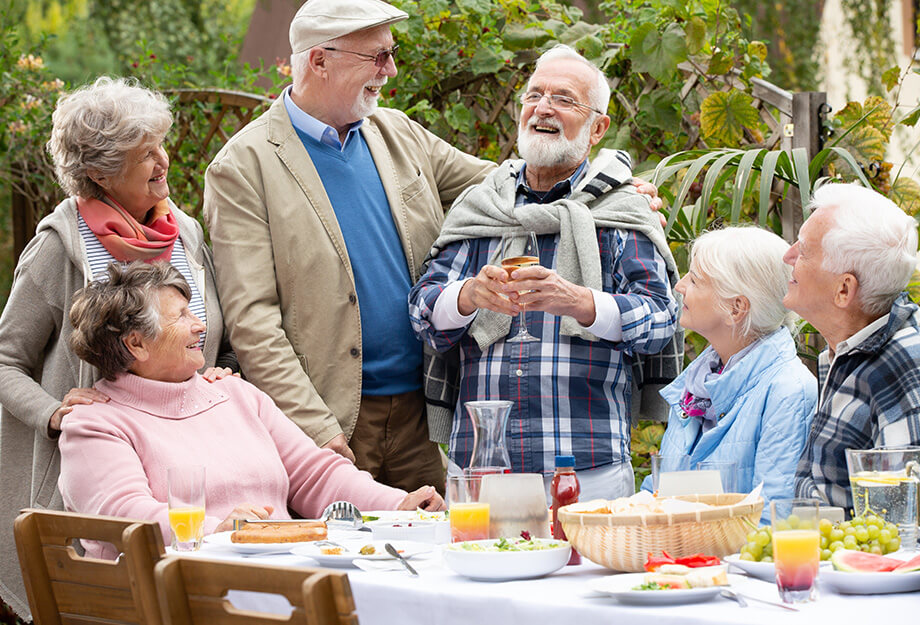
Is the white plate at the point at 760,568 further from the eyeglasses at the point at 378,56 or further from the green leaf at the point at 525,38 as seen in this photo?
the green leaf at the point at 525,38

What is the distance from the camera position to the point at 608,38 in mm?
4348

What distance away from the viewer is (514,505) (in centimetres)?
192

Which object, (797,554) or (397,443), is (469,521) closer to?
(797,554)

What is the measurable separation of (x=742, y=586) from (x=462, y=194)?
1.96 metres

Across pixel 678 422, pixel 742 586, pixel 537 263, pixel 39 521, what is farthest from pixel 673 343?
pixel 39 521

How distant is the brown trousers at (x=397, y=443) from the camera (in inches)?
127

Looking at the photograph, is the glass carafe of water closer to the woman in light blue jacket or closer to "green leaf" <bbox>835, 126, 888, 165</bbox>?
Answer: the woman in light blue jacket

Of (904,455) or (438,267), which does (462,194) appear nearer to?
(438,267)

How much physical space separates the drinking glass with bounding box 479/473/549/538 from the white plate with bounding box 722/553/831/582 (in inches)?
14.5

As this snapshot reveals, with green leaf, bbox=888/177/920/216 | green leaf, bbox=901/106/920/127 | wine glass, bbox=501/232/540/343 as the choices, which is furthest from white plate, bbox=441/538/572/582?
green leaf, bbox=888/177/920/216

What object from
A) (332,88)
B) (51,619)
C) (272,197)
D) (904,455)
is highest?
(332,88)

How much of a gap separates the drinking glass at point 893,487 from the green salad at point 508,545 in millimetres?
513

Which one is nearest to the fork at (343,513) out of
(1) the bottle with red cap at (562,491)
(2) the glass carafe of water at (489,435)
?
(2) the glass carafe of water at (489,435)

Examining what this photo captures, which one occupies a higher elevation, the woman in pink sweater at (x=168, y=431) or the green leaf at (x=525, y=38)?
the green leaf at (x=525, y=38)
